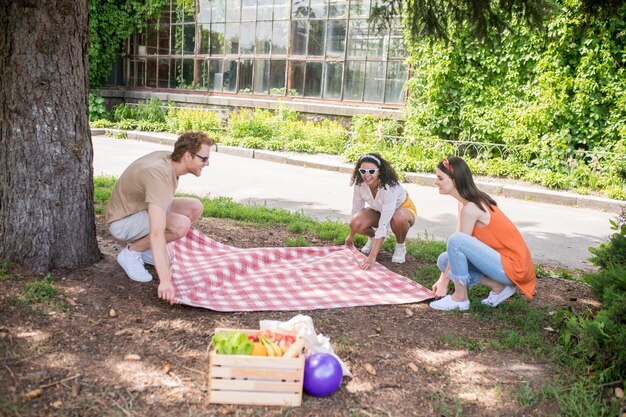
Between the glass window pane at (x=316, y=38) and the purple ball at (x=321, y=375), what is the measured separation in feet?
45.1

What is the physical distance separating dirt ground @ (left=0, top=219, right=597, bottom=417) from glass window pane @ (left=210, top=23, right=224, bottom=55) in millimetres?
14763

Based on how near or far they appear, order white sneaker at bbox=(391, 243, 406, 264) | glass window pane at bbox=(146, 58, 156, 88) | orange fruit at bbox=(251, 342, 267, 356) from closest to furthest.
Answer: orange fruit at bbox=(251, 342, 267, 356) → white sneaker at bbox=(391, 243, 406, 264) → glass window pane at bbox=(146, 58, 156, 88)

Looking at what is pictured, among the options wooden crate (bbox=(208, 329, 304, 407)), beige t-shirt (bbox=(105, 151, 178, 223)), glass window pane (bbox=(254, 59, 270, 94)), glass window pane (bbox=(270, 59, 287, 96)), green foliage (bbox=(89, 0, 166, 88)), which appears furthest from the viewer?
green foliage (bbox=(89, 0, 166, 88))

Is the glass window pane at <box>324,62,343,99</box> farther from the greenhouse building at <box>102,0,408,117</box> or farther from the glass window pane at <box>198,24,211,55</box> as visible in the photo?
the glass window pane at <box>198,24,211,55</box>

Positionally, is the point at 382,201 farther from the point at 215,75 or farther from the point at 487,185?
the point at 215,75

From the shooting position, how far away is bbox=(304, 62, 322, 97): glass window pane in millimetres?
16172

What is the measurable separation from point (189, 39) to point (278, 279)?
1572cm

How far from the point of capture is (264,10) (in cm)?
1725

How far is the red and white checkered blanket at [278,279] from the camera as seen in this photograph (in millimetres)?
4516

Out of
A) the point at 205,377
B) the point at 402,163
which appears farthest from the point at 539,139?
the point at 205,377

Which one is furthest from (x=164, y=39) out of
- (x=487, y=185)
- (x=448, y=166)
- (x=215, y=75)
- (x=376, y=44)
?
(x=448, y=166)

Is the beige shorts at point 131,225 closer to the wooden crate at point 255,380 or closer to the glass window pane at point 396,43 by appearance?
the wooden crate at point 255,380

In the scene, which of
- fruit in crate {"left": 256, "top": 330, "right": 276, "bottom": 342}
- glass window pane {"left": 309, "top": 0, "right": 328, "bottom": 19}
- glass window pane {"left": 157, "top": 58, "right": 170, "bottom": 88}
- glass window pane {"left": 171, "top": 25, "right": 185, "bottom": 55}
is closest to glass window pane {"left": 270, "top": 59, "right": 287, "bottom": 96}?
glass window pane {"left": 309, "top": 0, "right": 328, "bottom": 19}

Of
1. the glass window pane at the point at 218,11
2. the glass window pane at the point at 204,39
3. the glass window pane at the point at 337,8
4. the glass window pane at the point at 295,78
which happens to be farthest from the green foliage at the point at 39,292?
the glass window pane at the point at 204,39
